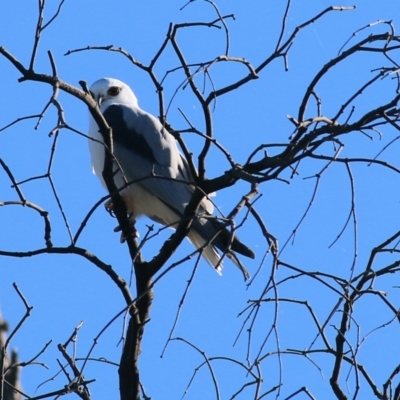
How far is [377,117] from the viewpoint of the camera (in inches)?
116

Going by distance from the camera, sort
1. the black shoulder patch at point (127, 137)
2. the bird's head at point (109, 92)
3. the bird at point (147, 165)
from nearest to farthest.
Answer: the bird at point (147, 165)
the black shoulder patch at point (127, 137)
the bird's head at point (109, 92)

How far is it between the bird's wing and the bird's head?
0.42 metres

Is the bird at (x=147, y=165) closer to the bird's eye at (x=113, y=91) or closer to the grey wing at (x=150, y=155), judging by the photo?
the grey wing at (x=150, y=155)

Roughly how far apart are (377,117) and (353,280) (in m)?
0.60

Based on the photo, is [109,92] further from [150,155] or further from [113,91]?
[150,155]

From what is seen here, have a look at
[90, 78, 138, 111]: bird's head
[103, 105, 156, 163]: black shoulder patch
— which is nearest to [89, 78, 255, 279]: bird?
[103, 105, 156, 163]: black shoulder patch

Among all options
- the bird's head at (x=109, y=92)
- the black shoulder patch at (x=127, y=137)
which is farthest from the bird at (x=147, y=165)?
the bird's head at (x=109, y=92)

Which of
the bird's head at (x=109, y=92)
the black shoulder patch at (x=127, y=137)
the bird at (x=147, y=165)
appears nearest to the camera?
the bird at (x=147, y=165)

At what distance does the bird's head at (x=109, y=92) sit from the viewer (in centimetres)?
662

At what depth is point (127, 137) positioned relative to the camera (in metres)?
5.95

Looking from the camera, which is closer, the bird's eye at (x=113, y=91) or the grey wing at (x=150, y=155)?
the grey wing at (x=150, y=155)

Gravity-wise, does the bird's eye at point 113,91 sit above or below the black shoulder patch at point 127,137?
above

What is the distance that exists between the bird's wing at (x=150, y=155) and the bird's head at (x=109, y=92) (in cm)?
42

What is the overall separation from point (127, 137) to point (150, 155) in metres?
0.24
